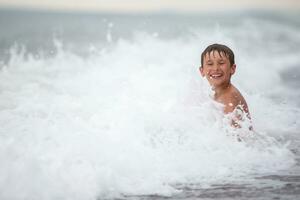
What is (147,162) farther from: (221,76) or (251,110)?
(251,110)

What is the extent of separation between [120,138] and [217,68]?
147cm

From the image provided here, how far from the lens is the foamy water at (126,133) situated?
10.1 feet

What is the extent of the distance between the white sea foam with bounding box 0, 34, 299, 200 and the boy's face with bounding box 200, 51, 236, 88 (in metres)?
0.12

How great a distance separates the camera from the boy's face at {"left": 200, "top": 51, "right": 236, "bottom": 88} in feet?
16.4

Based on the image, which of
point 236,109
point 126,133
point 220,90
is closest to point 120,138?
point 126,133

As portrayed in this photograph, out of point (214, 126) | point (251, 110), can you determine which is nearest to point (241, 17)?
point (251, 110)

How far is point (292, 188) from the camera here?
3100mm

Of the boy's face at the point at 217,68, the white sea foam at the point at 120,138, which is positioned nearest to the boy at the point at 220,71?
the boy's face at the point at 217,68

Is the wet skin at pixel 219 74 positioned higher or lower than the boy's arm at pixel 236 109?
higher

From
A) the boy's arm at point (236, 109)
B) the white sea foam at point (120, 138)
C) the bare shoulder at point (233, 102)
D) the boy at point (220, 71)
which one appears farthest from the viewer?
the boy at point (220, 71)

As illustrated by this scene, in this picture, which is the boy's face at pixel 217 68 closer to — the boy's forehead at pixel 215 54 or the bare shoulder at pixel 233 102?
the boy's forehead at pixel 215 54

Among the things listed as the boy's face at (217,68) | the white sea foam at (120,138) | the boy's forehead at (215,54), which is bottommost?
the white sea foam at (120,138)

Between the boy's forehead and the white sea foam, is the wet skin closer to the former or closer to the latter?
the boy's forehead

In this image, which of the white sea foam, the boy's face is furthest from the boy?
the white sea foam
